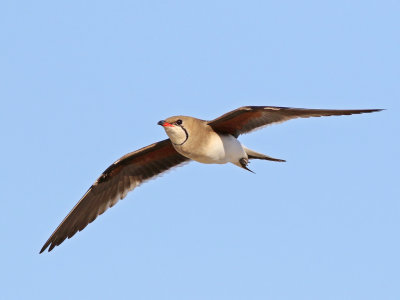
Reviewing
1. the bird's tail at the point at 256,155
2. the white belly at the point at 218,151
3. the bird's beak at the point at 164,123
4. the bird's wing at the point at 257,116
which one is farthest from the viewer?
the bird's tail at the point at 256,155

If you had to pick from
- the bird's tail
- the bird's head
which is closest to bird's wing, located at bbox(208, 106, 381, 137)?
the bird's head

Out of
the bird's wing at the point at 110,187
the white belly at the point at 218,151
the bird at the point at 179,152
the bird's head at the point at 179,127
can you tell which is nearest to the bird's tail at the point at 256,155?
the bird at the point at 179,152

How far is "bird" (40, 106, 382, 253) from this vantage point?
977 cm

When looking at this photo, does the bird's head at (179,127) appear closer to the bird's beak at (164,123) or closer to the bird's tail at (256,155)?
the bird's beak at (164,123)

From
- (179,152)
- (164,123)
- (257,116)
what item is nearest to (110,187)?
(179,152)

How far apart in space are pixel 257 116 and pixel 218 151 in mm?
741

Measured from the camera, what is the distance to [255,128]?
33.6 feet

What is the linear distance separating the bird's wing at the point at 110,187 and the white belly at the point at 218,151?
1.27m

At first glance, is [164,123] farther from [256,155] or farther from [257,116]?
[256,155]

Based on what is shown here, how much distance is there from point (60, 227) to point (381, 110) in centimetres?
556

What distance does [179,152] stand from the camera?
10070mm

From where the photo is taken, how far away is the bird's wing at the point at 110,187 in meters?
11.4

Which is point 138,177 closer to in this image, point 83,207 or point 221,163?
point 83,207

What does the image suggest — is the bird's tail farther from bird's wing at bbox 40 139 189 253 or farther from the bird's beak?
the bird's beak
